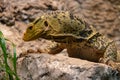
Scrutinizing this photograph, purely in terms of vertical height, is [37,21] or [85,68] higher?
[37,21]

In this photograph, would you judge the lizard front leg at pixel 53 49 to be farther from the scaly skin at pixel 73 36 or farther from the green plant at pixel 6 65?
the green plant at pixel 6 65

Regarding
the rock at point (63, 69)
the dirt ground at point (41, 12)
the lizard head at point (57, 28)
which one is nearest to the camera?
the rock at point (63, 69)

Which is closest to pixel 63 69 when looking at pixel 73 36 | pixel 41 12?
pixel 73 36

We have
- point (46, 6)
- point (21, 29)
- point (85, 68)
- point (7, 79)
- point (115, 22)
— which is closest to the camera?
point (85, 68)

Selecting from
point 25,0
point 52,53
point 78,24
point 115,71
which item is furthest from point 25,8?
point 115,71

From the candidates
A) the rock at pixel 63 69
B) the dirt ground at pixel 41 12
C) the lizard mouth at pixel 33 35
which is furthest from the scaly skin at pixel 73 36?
the dirt ground at pixel 41 12

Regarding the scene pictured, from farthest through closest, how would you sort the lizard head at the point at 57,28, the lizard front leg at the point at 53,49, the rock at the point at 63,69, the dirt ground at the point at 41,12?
the dirt ground at the point at 41,12 → the lizard front leg at the point at 53,49 → the lizard head at the point at 57,28 → the rock at the point at 63,69

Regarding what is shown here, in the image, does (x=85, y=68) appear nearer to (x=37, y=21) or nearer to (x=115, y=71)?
(x=115, y=71)
